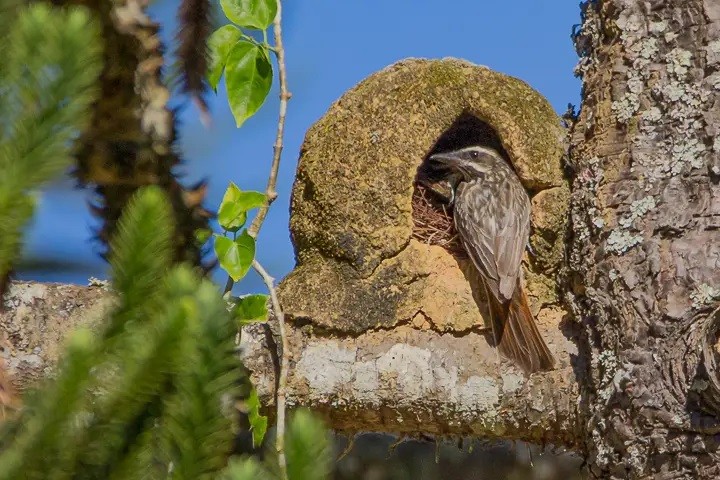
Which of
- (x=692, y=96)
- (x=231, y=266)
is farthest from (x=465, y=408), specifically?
(x=692, y=96)

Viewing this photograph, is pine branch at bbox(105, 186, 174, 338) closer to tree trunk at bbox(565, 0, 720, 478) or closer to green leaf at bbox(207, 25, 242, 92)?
tree trunk at bbox(565, 0, 720, 478)

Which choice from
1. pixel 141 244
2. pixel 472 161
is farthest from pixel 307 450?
pixel 472 161

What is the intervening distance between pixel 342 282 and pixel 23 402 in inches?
94.0

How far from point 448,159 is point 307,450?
13.3 ft

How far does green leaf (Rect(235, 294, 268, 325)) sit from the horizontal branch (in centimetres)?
11

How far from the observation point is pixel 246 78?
4.73m

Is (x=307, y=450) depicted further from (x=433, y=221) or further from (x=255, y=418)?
(x=433, y=221)

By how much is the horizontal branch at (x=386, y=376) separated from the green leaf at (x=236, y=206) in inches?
15.5

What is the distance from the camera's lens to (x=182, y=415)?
2285mm

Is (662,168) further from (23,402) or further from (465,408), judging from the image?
(23,402)

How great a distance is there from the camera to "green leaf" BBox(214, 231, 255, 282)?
4.58 meters

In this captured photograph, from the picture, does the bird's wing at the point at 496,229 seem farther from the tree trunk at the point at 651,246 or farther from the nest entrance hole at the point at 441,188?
the tree trunk at the point at 651,246

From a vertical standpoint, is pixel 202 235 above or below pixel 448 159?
below

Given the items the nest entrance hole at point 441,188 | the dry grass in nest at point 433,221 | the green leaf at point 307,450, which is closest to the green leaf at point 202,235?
the dry grass in nest at point 433,221
